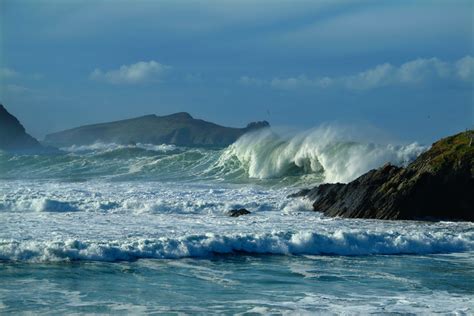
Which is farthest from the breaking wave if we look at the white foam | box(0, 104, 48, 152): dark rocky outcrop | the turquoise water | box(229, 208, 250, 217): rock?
box(0, 104, 48, 152): dark rocky outcrop

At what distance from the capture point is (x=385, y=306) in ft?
38.9

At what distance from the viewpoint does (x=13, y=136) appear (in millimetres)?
116812

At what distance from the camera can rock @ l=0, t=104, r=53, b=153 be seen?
11369cm

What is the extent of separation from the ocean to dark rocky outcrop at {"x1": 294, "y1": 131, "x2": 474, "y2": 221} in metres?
0.82

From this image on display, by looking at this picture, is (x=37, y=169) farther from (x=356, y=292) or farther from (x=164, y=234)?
(x=356, y=292)

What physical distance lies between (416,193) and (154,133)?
129 m

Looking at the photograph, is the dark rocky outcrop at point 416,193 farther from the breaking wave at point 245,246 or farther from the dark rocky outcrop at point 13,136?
the dark rocky outcrop at point 13,136

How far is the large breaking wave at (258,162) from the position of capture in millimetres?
33812

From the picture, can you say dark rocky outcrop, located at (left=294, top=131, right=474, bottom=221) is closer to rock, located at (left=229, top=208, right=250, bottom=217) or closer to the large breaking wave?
rock, located at (left=229, top=208, right=250, bottom=217)

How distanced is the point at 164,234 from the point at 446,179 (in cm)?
930

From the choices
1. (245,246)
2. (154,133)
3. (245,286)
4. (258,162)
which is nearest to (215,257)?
(245,246)

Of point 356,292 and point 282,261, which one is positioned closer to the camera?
point 356,292

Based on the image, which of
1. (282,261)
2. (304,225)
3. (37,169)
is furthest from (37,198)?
(37,169)

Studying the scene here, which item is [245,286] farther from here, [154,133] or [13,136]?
[154,133]
